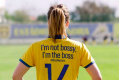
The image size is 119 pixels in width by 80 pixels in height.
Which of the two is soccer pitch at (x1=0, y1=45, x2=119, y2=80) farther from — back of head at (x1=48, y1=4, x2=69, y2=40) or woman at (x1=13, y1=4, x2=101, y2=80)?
back of head at (x1=48, y1=4, x2=69, y2=40)

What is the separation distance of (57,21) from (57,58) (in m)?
0.39

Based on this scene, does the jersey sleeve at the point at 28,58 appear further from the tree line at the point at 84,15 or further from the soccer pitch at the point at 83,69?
the tree line at the point at 84,15

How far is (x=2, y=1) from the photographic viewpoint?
84.9 m

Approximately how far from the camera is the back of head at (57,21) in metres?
2.33

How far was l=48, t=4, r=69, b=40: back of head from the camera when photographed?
2.33 m

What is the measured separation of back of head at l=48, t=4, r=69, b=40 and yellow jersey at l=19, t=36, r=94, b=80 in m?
0.07

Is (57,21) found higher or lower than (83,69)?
higher

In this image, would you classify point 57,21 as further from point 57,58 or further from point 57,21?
point 57,58

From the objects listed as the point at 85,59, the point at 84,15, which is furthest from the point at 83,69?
the point at 84,15

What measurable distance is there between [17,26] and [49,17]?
117 feet

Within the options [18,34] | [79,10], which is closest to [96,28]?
[18,34]

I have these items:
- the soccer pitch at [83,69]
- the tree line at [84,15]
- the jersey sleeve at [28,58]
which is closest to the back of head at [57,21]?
the jersey sleeve at [28,58]

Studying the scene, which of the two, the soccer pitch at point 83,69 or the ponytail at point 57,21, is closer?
the ponytail at point 57,21

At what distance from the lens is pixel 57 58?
2.41m
